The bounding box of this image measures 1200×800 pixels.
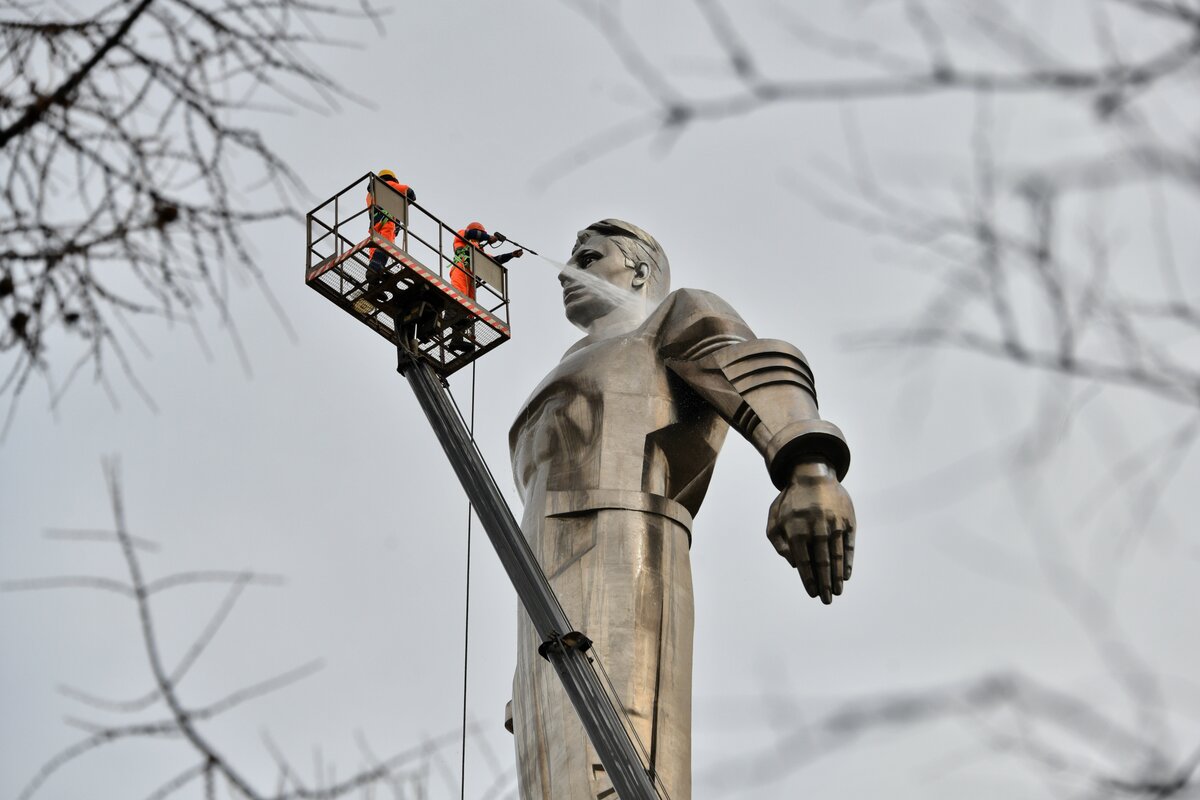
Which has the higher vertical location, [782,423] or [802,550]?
[782,423]

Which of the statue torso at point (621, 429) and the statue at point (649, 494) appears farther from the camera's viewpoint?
the statue torso at point (621, 429)

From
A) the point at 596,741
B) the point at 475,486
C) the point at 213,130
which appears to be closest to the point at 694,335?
the point at 475,486

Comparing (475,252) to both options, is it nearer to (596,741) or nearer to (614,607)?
(614,607)

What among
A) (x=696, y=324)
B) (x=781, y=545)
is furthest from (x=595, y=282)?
(x=781, y=545)

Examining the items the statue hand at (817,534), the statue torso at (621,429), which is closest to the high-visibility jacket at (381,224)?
the statue torso at (621,429)

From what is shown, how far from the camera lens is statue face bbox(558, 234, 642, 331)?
1154 centimetres

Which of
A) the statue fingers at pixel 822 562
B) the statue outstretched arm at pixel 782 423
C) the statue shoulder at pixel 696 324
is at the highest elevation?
the statue shoulder at pixel 696 324

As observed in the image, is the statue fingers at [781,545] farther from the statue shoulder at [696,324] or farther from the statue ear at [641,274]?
the statue ear at [641,274]

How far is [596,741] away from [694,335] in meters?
2.62

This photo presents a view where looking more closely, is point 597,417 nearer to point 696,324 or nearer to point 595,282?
point 696,324

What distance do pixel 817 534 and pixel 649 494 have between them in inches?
43.5

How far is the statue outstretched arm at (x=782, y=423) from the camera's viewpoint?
9.58m

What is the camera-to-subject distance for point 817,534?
9.54 metres

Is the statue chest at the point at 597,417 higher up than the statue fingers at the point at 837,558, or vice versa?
the statue chest at the point at 597,417
